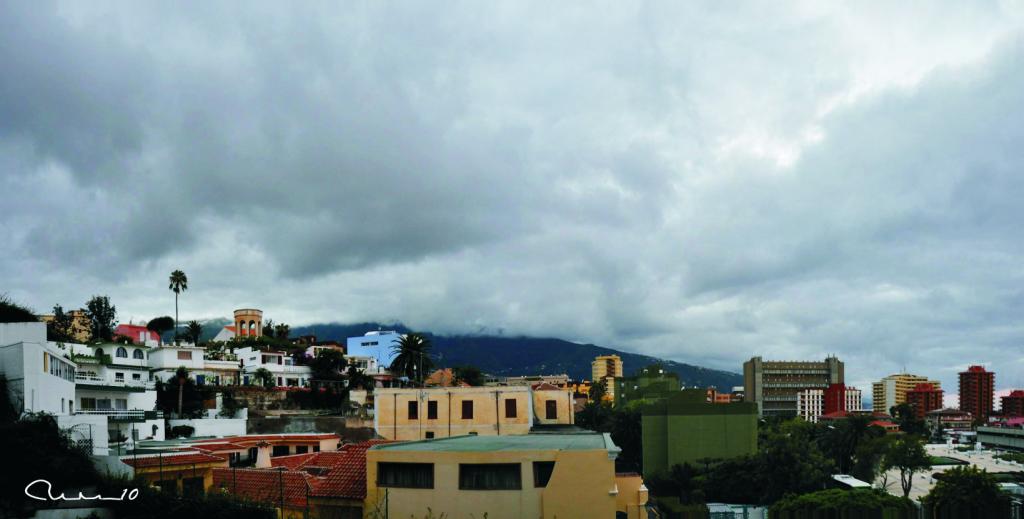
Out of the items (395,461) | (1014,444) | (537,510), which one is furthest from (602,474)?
(1014,444)

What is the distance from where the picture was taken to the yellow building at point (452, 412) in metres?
50.8

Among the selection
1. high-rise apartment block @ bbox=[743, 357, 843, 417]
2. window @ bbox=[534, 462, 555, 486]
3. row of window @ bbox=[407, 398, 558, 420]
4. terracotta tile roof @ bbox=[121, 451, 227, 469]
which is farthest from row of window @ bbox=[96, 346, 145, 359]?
high-rise apartment block @ bbox=[743, 357, 843, 417]

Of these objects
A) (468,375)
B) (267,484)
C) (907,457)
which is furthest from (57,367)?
(907,457)

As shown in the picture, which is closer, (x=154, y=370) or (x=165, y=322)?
(x=154, y=370)

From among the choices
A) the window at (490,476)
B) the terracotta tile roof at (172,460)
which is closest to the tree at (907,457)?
the window at (490,476)

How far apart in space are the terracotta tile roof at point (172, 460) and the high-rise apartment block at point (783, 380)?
15991 cm

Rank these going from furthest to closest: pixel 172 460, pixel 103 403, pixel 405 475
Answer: pixel 103 403, pixel 172 460, pixel 405 475

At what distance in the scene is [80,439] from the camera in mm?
32094

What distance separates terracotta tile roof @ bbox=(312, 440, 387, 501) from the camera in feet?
88.7

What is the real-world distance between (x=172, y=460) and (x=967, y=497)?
162 ft

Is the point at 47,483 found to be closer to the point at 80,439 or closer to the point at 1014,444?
the point at 80,439

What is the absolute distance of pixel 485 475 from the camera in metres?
25.2

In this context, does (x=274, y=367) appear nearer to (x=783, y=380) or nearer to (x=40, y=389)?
(x=40, y=389)

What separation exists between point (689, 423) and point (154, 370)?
51.1m
